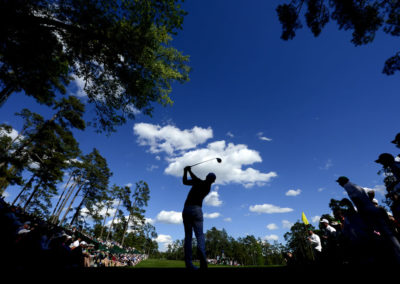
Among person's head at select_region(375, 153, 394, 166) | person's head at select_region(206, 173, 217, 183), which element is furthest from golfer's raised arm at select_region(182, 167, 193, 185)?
person's head at select_region(375, 153, 394, 166)

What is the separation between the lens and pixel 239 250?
256 feet

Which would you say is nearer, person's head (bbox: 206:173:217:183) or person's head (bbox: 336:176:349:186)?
person's head (bbox: 206:173:217:183)

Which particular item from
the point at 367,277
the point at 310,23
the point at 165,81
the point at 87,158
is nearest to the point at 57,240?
the point at 367,277

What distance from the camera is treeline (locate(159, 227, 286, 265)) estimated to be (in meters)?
74.1

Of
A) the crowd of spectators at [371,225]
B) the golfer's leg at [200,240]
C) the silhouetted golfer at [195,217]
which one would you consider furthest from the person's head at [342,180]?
the golfer's leg at [200,240]

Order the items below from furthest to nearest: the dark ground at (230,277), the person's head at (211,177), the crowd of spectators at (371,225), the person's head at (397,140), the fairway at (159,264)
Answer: the fairway at (159,264) → the person's head at (397,140) → the person's head at (211,177) → the crowd of spectators at (371,225) → the dark ground at (230,277)

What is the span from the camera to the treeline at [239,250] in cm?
7406

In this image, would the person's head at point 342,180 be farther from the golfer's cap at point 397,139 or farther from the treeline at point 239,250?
the treeline at point 239,250

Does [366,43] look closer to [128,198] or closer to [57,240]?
[57,240]

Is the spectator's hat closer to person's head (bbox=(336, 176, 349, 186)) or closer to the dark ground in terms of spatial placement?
person's head (bbox=(336, 176, 349, 186))

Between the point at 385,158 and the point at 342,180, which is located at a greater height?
the point at 385,158

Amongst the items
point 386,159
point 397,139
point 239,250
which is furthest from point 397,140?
point 239,250

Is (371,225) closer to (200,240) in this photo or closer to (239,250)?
(200,240)

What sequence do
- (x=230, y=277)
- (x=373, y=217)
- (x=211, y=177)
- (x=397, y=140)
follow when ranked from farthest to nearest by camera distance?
1. (x=397, y=140)
2. (x=211, y=177)
3. (x=373, y=217)
4. (x=230, y=277)
